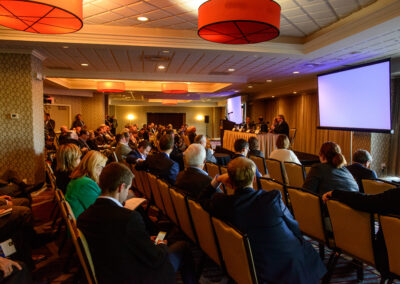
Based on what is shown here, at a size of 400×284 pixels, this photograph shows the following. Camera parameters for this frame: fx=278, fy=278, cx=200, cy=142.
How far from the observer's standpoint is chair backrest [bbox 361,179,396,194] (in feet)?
9.29

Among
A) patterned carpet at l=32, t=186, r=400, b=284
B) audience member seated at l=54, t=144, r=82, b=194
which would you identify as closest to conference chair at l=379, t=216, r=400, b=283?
patterned carpet at l=32, t=186, r=400, b=284

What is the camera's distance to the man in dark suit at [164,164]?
151 inches

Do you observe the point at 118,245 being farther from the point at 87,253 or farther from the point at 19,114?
Result: the point at 19,114

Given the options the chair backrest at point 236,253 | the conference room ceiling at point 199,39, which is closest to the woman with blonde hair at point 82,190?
the chair backrest at point 236,253

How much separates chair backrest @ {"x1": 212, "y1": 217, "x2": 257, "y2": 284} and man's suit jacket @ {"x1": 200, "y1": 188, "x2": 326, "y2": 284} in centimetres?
9

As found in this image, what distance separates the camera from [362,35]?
181 inches

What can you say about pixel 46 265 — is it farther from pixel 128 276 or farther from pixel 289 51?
pixel 289 51

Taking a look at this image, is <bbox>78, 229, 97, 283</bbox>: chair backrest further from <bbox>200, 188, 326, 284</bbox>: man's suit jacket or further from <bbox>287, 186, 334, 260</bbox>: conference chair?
<bbox>287, 186, 334, 260</bbox>: conference chair

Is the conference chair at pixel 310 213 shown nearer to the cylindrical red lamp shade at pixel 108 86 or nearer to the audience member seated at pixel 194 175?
the audience member seated at pixel 194 175

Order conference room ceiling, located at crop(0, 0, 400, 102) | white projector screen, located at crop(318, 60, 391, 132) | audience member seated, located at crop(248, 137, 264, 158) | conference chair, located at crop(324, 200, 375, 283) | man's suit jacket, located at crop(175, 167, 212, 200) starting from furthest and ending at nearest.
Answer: white projector screen, located at crop(318, 60, 391, 132) → audience member seated, located at crop(248, 137, 264, 158) → conference room ceiling, located at crop(0, 0, 400, 102) → man's suit jacket, located at crop(175, 167, 212, 200) → conference chair, located at crop(324, 200, 375, 283)

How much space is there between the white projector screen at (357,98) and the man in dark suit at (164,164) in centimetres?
477

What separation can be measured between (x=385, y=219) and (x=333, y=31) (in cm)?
415

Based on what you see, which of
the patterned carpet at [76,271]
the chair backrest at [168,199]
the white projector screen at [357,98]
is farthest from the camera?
the white projector screen at [357,98]

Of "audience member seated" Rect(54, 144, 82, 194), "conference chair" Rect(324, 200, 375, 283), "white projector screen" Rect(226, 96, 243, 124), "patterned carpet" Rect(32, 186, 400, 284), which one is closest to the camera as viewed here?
"conference chair" Rect(324, 200, 375, 283)
